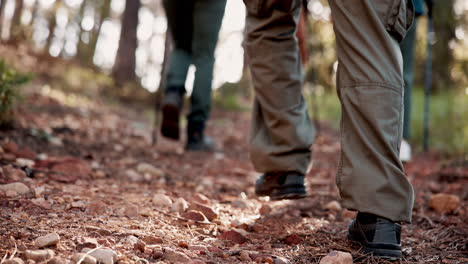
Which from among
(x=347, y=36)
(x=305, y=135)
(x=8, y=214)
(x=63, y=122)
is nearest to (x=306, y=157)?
(x=305, y=135)

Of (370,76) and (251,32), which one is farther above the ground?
(251,32)

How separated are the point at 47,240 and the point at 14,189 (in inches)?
23.7

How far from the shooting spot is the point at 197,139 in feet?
11.4

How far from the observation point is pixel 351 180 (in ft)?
4.17

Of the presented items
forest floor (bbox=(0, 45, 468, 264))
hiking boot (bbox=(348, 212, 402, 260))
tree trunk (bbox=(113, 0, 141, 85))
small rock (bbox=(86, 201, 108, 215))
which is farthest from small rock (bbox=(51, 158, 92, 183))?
tree trunk (bbox=(113, 0, 141, 85))

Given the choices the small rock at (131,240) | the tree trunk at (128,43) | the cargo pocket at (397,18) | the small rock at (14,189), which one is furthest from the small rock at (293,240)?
the tree trunk at (128,43)

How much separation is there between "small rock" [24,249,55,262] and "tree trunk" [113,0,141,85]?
8.05 metres

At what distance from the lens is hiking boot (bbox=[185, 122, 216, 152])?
3.41 m

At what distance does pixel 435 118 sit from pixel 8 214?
19.1 ft

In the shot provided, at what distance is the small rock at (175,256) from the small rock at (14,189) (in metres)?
0.72

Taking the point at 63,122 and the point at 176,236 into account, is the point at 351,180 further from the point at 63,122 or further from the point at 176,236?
the point at 63,122

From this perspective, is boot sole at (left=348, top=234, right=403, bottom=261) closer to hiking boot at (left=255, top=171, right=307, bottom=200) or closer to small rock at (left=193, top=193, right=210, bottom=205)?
hiking boot at (left=255, top=171, right=307, bottom=200)

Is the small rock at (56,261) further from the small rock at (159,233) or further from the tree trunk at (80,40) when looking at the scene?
the tree trunk at (80,40)

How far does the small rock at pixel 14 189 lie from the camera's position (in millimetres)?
1531
